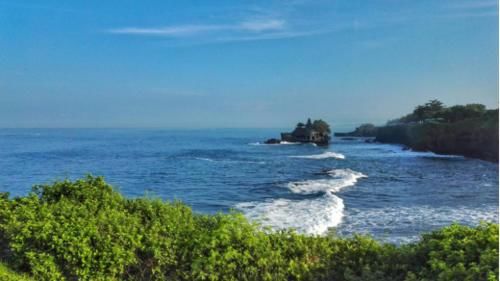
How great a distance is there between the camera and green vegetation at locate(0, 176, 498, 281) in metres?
4.40

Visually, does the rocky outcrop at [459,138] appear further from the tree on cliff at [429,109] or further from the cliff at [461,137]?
the tree on cliff at [429,109]

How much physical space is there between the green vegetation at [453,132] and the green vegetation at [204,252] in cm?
2933

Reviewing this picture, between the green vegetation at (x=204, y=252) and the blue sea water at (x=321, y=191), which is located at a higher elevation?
the green vegetation at (x=204, y=252)

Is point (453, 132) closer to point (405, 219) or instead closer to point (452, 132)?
point (452, 132)

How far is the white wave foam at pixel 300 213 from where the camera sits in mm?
13828

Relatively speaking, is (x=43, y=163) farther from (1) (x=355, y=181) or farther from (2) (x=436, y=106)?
(2) (x=436, y=106)

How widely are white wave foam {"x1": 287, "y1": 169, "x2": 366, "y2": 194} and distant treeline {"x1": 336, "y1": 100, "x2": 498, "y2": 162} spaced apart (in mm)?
10396

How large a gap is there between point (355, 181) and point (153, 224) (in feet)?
70.7

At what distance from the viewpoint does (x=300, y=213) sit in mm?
15844

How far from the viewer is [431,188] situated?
23.4 m

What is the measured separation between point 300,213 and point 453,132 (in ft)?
141

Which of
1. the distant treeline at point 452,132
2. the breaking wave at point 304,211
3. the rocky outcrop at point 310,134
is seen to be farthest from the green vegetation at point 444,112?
the breaking wave at point 304,211

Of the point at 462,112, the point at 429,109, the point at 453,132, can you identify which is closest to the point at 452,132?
the point at 453,132

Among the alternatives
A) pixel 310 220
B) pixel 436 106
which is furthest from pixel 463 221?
pixel 436 106
